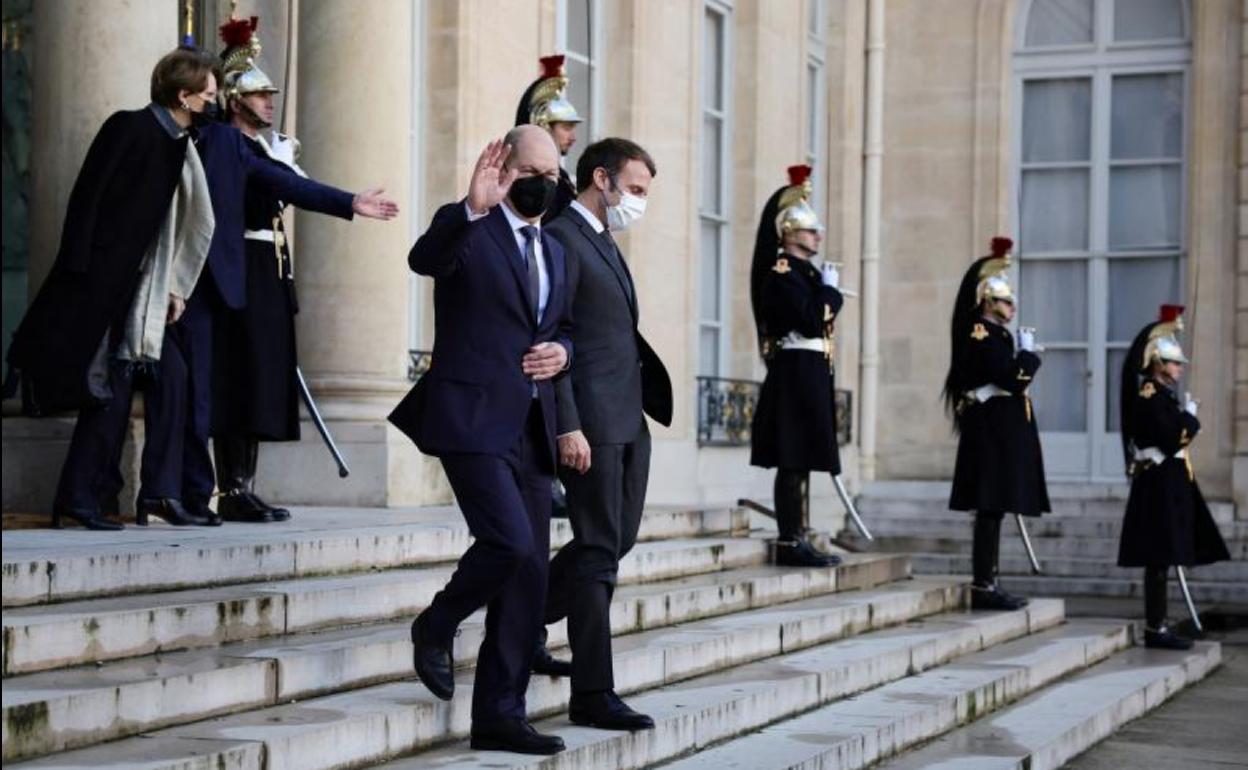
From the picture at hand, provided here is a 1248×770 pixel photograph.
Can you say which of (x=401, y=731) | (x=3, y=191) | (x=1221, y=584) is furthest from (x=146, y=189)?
(x=1221, y=584)

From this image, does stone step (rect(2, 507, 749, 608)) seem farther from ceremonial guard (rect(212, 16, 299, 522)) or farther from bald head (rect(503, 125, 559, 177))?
bald head (rect(503, 125, 559, 177))

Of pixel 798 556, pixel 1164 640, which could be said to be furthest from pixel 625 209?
pixel 1164 640

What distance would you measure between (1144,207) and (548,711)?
12261mm

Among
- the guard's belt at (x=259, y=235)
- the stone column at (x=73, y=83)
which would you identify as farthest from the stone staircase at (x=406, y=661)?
the stone column at (x=73, y=83)

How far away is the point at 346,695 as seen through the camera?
6.26 meters

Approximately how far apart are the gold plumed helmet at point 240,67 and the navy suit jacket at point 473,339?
8.32ft

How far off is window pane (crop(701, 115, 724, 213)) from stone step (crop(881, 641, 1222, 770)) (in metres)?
4.84

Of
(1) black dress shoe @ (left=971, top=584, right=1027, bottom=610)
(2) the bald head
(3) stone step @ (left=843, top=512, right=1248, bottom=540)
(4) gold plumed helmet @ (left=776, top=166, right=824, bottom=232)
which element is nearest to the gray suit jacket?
(2) the bald head

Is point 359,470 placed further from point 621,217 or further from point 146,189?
point 621,217

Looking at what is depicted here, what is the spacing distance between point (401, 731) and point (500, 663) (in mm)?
340

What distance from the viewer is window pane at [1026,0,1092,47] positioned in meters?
18.2

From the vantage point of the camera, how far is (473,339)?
5895mm

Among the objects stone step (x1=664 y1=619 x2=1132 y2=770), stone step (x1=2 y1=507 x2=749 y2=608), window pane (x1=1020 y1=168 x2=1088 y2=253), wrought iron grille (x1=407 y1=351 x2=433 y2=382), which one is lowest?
stone step (x1=664 y1=619 x2=1132 y2=770)

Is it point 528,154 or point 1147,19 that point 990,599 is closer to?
point 528,154
